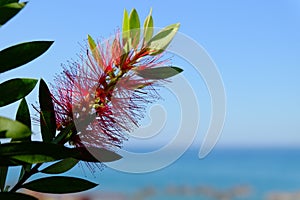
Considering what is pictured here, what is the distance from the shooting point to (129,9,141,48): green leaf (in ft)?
1.36

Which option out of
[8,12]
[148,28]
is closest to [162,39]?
[148,28]

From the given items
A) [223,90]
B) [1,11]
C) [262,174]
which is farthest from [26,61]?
[262,174]

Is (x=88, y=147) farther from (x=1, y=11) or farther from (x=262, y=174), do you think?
(x=262, y=174)

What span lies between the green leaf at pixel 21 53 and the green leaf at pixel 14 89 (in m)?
0.01

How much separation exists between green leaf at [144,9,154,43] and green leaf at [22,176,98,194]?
0.11 m

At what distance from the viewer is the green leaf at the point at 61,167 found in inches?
17.3

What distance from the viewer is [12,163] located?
1.22 ft

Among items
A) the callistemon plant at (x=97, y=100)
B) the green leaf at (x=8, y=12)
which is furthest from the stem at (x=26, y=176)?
the green leaf at (x=8, y=12)

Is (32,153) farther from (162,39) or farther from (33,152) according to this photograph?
(162,39)

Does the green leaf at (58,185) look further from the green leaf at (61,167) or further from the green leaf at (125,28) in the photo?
the green leaf at (125,28)

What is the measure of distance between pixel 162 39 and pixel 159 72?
2 cm

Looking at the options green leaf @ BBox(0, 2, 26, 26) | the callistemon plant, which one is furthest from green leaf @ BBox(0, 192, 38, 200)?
green leaf @ BBox(0, 2, 26, 26)

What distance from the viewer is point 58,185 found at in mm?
426

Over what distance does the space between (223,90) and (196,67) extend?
0.03 m
